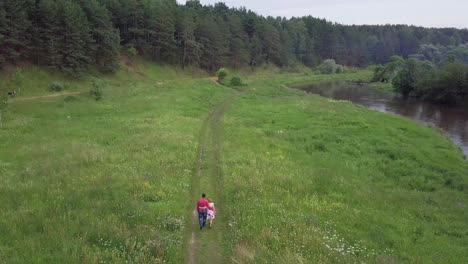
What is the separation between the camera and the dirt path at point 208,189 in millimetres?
16750

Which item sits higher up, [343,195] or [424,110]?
[343,195]

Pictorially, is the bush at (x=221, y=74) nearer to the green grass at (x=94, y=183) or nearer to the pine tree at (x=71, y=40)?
the pine tree at (x=71, y=40)

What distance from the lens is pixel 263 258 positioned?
15.5 metres

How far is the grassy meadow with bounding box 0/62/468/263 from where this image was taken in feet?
54.5

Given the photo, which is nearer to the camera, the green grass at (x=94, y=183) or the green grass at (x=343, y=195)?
the green grass at (x=94, y=183)

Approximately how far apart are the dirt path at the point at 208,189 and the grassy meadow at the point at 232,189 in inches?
7.7

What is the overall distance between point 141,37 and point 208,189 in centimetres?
8365

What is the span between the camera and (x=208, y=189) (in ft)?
79.1

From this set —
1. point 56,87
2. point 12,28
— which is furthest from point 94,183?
point 12,28

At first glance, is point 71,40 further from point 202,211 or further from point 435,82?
point 435,82

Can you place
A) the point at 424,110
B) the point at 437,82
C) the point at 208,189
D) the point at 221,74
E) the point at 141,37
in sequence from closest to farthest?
the point at 208,189
the point at 424,110
the point at 437,82
the point at 141,37
the point at 221,74

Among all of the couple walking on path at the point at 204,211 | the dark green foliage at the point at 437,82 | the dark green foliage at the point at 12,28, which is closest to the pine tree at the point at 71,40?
the dark green foliage at the point at 12,28

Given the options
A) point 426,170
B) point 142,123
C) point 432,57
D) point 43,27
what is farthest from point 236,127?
point 432,57

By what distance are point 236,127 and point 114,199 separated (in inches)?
914
